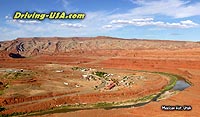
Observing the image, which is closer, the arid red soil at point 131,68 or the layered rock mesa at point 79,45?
the arid red soil at point 131,68

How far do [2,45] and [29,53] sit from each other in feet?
68.2

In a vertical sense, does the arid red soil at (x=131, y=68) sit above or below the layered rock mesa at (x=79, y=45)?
below

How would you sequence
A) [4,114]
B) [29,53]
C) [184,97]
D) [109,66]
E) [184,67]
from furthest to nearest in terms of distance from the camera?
[29,53] → [109,66] → [184,67] → [184,97] → [4,114]

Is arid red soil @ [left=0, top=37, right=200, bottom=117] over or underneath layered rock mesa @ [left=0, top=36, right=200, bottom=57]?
underneath

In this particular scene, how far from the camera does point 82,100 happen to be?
134 feet

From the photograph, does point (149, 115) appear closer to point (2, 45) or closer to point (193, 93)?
point (193, 93)

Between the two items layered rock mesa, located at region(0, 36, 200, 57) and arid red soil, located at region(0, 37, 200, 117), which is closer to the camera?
arid red soil, located at region(0, 37, 200, 117)

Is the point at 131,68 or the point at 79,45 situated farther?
the point at 79,45

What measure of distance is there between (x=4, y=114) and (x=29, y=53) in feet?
447

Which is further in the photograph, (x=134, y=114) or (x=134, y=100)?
(x=134, y=100)

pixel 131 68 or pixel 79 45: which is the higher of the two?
pixel 79 45

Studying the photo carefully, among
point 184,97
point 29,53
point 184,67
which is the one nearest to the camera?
point 184,97

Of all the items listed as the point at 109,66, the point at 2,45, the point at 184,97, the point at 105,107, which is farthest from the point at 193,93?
the point at 2,45

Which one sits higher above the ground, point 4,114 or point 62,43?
point 62,43
